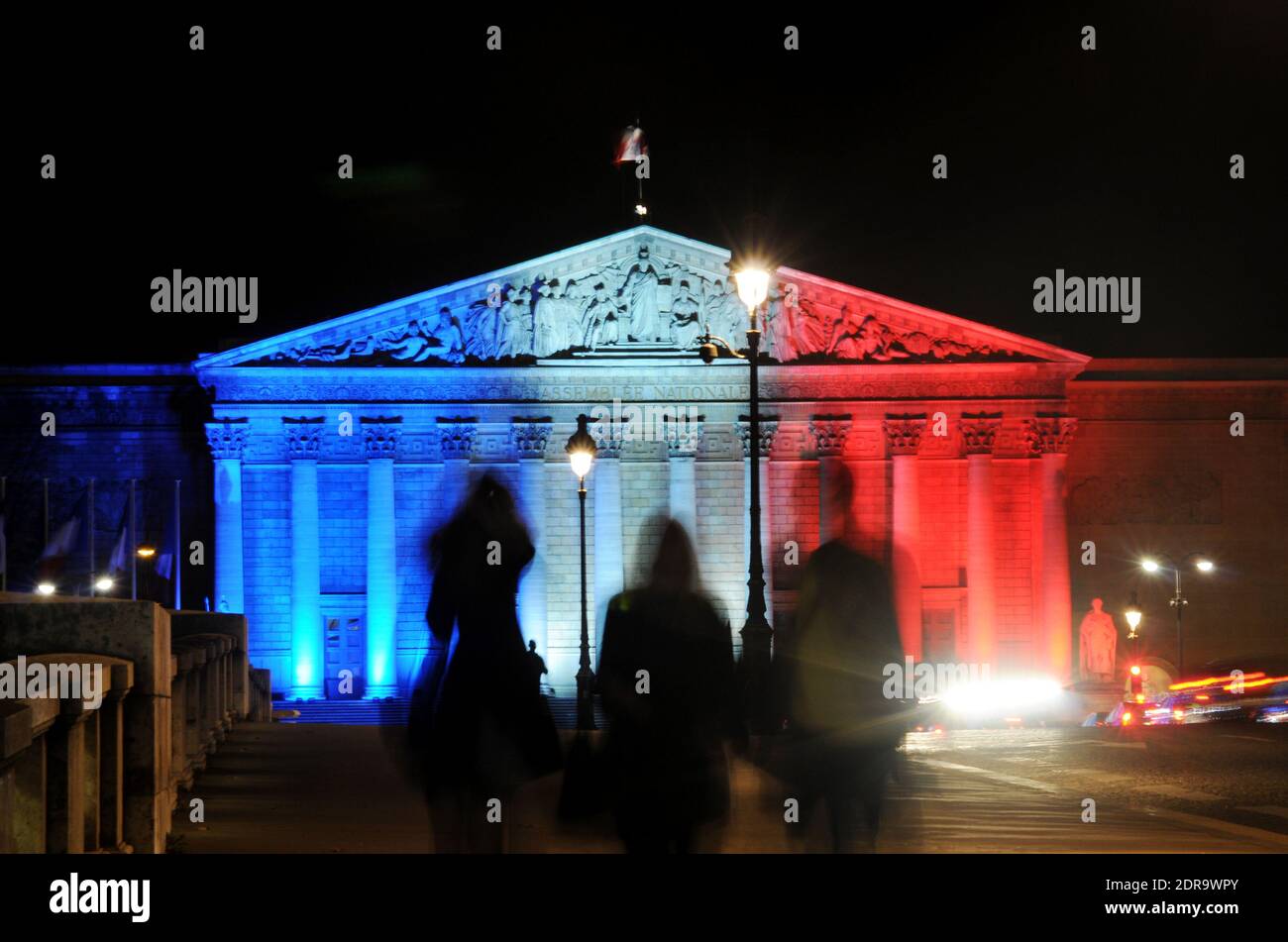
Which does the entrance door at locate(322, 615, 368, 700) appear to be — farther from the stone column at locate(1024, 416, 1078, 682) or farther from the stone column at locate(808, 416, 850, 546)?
the stone column at locate(1024, 416, 1078, 682)

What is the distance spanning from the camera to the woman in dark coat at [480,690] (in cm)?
927

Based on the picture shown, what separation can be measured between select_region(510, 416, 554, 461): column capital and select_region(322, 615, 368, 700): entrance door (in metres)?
7.17

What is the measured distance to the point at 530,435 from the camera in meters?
48.2

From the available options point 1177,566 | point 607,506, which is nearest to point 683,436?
point 607,506

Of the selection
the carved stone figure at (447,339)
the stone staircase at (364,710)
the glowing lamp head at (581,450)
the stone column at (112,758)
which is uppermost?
the carved stone figure at (447,339)

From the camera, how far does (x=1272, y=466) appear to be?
52.0 m

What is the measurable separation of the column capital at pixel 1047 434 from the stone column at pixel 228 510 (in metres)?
23.8

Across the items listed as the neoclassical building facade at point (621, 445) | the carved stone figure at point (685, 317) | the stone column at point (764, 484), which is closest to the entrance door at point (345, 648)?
the neoclassical building facade at point (621, 445)

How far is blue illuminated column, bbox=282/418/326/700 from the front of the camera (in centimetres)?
4716

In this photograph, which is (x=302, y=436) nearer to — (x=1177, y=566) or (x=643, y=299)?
(x=643, y=299)

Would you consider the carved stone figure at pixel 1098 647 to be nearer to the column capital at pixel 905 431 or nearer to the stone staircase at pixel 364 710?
the column capital at pixel 905 431
